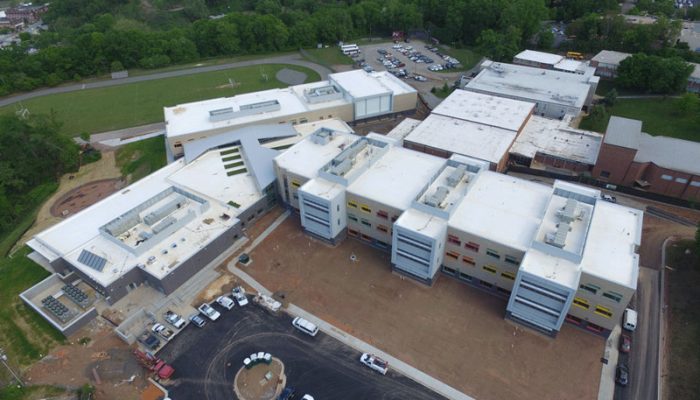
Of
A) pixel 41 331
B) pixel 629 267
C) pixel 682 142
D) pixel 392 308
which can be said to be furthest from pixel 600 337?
pixel 41 331

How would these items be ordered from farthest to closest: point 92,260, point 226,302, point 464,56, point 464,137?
point 464,56
point 464,137
point 92,260
point 226,302

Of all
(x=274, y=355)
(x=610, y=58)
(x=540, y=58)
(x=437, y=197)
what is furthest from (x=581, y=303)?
(x=610, y=58)

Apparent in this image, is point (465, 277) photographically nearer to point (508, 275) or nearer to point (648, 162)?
point (508, 275)

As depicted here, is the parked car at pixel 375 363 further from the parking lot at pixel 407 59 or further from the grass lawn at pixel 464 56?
the grass lawn at pixel 464 56

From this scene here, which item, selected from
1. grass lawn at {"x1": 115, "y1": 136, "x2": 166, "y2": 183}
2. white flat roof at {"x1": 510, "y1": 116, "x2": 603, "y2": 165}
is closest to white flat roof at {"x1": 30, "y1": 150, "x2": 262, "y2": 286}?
grass lawn at {"x1": 115, "y1": 136, "x2": 166, "y2": 183}

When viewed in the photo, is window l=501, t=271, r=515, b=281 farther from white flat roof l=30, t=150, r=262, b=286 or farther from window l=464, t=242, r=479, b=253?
white flat roof l=30, t=150, r=262, b=286

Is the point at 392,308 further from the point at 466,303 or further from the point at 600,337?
the point at 600,337
